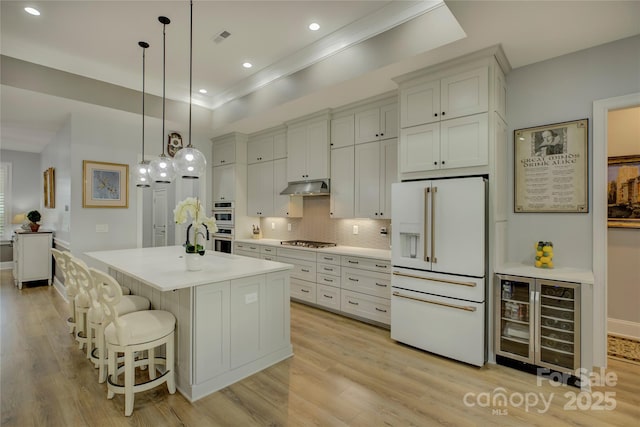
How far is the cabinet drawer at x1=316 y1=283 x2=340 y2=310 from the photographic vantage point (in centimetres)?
415

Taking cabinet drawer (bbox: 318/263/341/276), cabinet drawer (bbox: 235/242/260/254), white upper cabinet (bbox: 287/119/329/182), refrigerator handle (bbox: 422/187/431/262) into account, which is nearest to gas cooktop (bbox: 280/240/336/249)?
cabinet drawer (bbox: 318/263/341/276)

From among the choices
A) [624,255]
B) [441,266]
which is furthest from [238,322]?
[624,255]

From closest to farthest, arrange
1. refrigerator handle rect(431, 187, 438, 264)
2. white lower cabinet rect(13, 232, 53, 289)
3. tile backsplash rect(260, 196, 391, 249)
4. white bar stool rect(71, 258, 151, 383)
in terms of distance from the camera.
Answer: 1. white bar stool rect(71, 258, 151, 383)
2. refrigerator handle rect(431, 187, 438, 264)
3. tile backsplash rect(260, 196, 391, 249)
4. white lower cabinet rect(13, 232, 53, 289)

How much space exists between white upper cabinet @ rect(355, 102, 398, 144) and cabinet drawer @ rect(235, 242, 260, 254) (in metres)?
2.43

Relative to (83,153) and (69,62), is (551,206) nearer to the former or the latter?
(69,62)

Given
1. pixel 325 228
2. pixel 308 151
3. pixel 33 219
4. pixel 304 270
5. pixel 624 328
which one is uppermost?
pixel 308 151

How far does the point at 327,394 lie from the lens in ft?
7.87

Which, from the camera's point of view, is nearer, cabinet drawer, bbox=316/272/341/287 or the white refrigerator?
the white refrigerator

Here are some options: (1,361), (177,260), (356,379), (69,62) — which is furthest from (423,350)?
(69,62)

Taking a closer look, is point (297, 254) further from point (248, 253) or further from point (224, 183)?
point (224, 183)

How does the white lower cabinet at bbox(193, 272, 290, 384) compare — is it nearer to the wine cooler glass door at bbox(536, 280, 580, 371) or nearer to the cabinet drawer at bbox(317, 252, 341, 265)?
the cabinet drawer at bbox(317, 252, 341, 265)

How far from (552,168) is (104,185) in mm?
5933

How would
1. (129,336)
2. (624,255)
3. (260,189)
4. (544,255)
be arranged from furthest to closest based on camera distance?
(260,189), (624,255), (544,255), (129,336)

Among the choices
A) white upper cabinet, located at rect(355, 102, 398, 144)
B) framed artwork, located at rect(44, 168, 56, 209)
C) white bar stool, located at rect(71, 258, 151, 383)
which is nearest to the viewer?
white bar stool, located at rect(71, 258, 151, 383)
